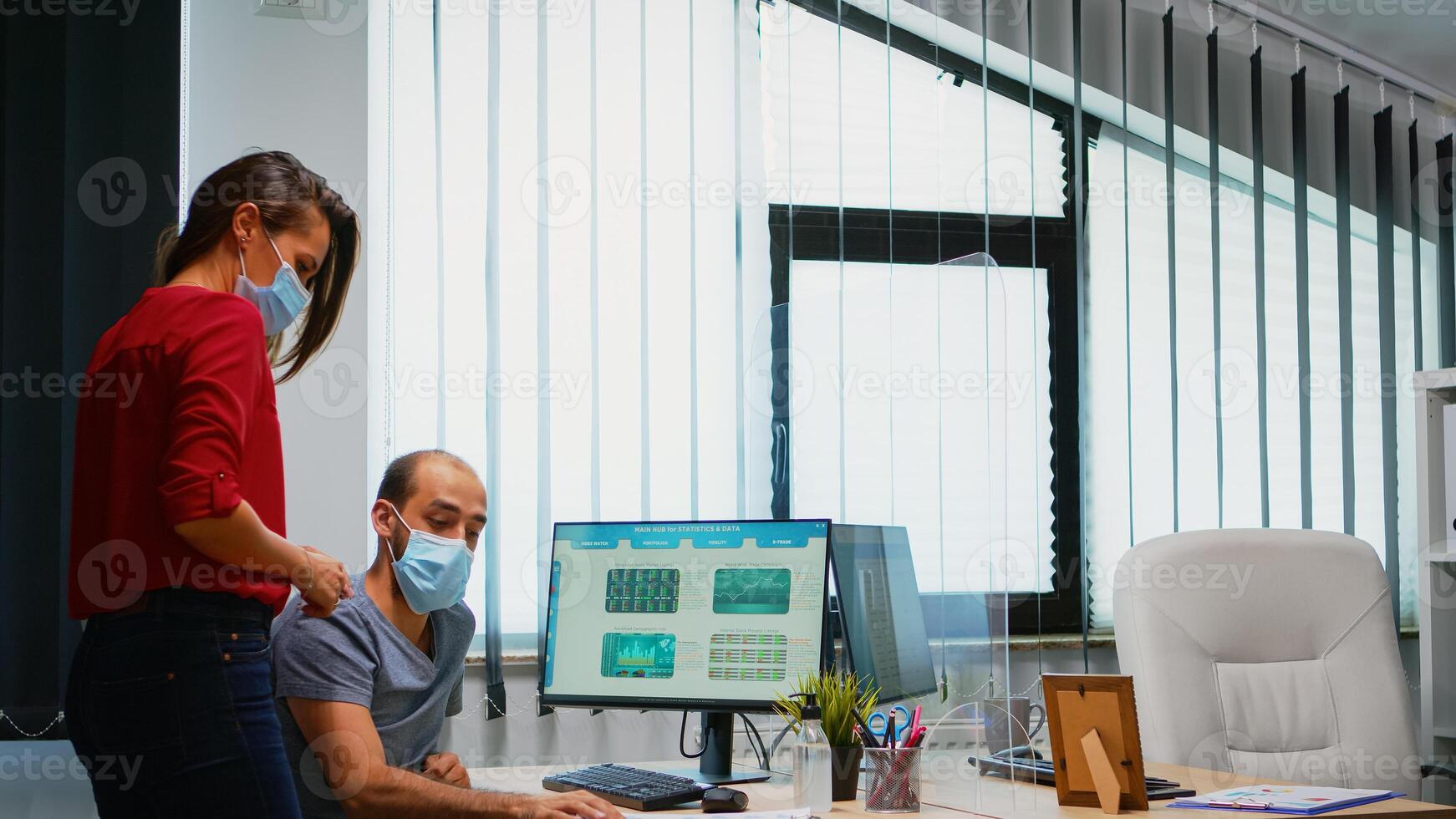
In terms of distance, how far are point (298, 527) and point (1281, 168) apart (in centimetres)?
268

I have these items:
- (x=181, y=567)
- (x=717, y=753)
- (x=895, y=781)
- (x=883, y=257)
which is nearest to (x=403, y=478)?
(x=181, y=567)

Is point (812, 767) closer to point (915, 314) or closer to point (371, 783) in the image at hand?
point (371, 783)

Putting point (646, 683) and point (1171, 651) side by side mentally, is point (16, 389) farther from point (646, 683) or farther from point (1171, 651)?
point (1171, 651)

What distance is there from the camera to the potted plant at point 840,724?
165cm

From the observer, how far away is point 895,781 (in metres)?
1.58

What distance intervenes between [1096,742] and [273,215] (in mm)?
1368

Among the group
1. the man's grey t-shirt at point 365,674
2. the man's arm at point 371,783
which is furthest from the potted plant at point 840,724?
the man's grey t-shirt at point 365,674

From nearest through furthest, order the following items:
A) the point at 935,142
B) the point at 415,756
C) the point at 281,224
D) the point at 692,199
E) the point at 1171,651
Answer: the point at 281,224
the point at 415,756
the point at 1171,651
the point at 692,199
the point at 935,142

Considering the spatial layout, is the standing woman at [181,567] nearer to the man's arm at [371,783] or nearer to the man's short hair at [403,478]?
the man's arm at [371,783]

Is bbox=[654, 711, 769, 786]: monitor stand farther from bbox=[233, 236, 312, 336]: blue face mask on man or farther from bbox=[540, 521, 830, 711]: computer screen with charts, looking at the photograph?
bbox=[233, 236, 312, 336]: blue face mask on man

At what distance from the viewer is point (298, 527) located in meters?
2.29

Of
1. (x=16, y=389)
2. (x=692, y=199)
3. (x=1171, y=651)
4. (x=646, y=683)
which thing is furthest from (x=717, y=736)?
(x=16, y=389)

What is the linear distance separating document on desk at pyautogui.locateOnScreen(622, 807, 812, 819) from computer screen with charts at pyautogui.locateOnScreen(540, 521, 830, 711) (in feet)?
0.77

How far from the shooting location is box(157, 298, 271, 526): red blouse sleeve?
47.6 inches
